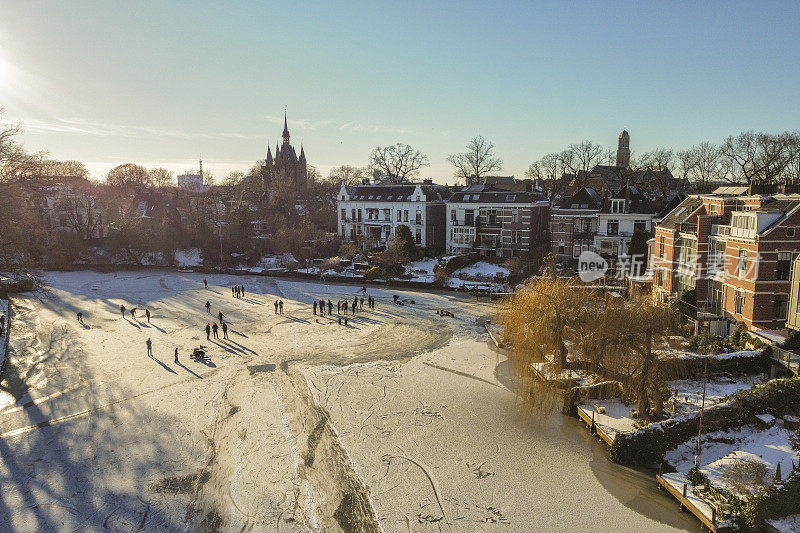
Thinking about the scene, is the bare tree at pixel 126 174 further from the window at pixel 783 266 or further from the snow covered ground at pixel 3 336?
the window at pixel 783 266

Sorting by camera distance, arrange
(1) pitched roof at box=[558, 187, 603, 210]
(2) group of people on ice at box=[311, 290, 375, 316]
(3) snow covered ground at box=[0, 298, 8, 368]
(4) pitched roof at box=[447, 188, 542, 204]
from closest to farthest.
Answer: (3) snow covered ground at box=[0, 298, 8, 368] → (2) group of people on ice at box=[311, 290, 375, 316] → (1) pitched roof at box=[558, 187, 603, 210] → (4) pitched roof at box=[447, 188, 542, 204]

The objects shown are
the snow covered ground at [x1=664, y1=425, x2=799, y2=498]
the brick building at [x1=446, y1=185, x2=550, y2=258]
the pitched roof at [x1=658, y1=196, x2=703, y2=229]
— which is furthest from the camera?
the brick building at [x1=446, y1=185, x2=550, y2=258]

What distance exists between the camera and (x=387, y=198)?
5319 cm

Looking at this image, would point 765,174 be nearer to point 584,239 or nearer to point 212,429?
point 584,239

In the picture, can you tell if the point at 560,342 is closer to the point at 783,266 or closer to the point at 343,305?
the point at 783,266

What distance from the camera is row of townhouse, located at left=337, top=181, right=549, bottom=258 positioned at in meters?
45.8

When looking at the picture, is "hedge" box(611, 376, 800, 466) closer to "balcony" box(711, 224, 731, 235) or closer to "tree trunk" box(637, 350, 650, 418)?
"tree trunk" box(637, 350, 650, 418)

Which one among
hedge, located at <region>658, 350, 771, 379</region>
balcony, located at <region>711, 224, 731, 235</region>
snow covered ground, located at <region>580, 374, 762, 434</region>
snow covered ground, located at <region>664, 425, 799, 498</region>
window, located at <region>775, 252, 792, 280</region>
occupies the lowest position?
snow covered ground, located at <region>664, 425, 799, 498</region>

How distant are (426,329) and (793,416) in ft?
56.8

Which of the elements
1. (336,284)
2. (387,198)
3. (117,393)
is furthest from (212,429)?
(387,198)

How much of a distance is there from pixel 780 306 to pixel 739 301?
162 cm

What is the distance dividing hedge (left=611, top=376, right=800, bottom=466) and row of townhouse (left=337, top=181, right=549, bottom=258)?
88.4 ft

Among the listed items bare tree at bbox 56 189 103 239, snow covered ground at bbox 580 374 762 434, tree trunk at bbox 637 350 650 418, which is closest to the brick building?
snow covered ground at bbox 580 374 762 434

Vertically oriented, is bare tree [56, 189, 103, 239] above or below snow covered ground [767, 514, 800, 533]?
above
